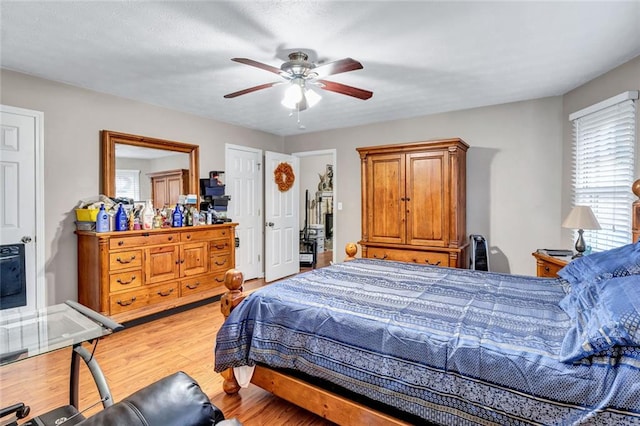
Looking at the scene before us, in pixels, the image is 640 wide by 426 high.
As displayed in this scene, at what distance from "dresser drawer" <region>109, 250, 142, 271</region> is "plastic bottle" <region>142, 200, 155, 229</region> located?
0.32 metres

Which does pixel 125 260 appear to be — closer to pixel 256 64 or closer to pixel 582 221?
pixel 256 64

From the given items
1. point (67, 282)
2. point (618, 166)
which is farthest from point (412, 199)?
point (67, 282)

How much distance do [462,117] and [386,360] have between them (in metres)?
3.55

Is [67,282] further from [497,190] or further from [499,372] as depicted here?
[497,190]

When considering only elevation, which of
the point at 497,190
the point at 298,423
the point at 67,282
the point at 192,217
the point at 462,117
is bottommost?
the point at 298,423

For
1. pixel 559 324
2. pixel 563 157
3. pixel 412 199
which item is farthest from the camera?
pixel 412 199

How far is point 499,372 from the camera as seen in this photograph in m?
1.23

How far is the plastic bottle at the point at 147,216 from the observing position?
3.54 meters

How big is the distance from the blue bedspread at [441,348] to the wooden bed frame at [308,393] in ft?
0.31

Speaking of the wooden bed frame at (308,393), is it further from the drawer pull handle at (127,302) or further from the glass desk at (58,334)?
the drawer pull handle at (127,302)

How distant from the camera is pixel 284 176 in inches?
211

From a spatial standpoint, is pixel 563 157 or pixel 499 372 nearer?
pixel 499 372

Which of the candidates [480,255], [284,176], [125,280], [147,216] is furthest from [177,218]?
[480,255]

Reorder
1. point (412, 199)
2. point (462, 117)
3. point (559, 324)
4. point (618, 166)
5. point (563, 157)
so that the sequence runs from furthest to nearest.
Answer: point (462, 117) < point (412, 199) < point (563, 157) < point (618, 166) < point (559, 324)
